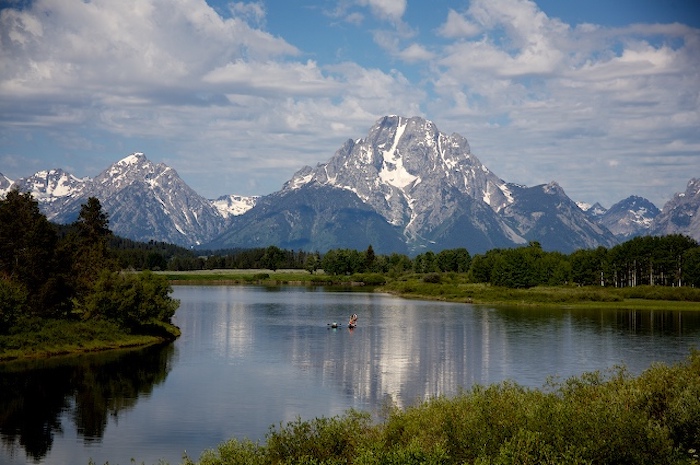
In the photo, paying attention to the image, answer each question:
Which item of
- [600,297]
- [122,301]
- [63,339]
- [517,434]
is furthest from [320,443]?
[600,297]

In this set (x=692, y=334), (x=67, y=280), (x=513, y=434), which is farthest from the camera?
(x=692, y=334)

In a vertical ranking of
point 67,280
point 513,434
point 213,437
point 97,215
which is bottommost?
point 213,437

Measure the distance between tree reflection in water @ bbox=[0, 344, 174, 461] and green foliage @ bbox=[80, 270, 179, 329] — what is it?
8449mm

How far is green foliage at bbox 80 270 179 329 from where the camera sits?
9619 centimetres

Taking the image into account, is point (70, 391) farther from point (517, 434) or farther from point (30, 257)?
point (517, 434)

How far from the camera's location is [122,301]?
96.6 metres

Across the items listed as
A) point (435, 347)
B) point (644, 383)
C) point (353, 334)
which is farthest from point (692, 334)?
point (644, 383)

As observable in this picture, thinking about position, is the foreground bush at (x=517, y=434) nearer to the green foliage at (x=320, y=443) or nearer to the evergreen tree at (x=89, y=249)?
the green foliage at (x=320, y=443)

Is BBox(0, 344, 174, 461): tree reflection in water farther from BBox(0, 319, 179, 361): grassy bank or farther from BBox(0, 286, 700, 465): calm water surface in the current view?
BBox(0, 319, 179, 361): grassy bank

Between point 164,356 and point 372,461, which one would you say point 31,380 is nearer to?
point 164,356

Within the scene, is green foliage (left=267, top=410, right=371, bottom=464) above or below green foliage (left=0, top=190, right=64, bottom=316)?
below

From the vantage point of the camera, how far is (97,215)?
128375mm

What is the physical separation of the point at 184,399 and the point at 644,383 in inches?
1558

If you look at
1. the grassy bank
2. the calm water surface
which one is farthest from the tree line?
the calm water surface
